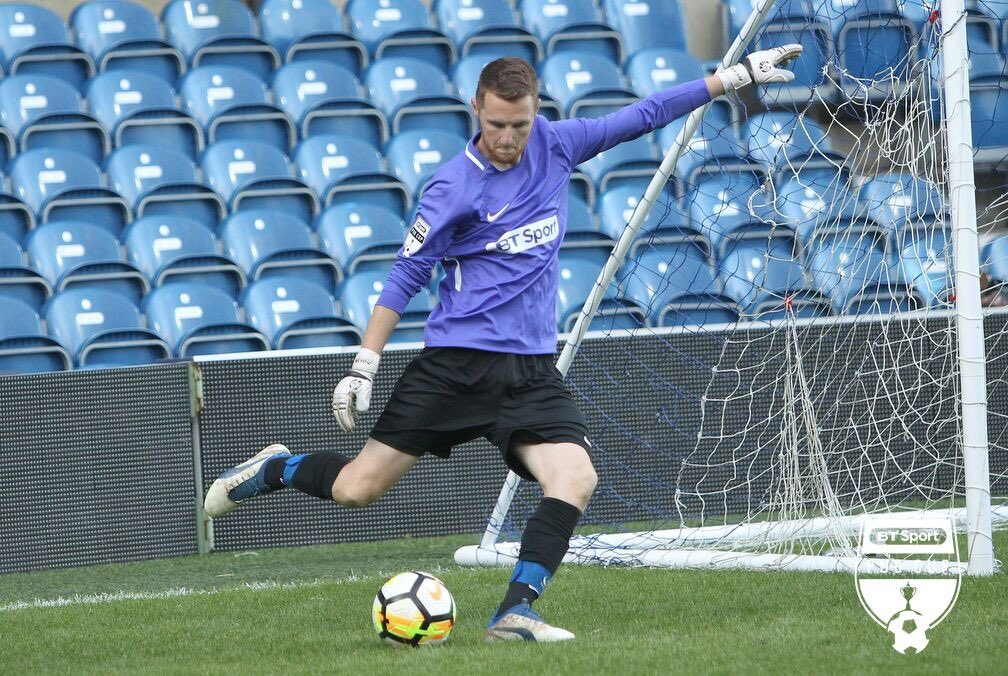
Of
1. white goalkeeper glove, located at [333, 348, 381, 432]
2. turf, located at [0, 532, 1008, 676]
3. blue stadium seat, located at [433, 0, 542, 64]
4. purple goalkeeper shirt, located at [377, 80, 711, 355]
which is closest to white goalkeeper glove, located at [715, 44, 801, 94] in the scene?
purple goalkeeper shirt, located at [377, 80, 711, 355]

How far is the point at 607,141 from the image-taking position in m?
4.73

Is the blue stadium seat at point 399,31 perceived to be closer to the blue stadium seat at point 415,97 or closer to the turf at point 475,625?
the blue stadium seat at point 415,97

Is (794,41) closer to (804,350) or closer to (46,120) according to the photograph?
(804,350)

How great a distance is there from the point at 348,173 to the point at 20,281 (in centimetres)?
252

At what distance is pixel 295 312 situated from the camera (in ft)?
29.6

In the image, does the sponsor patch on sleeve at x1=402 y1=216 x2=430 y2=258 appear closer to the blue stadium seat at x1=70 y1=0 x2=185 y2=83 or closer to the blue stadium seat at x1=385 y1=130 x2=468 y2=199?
the blue stadium seat at x1=385 y1=130 x2=468 y2=199

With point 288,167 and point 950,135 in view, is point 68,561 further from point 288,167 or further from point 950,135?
point 950,135

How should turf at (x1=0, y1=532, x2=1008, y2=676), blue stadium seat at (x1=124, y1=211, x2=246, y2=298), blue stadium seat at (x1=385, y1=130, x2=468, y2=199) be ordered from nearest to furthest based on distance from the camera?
turf at (x1=0, y1=532, x2=1008, y2=676) < blue stadium seat at (x1=124, y1=211, x2=246, y2=298) < blue stadium seat at (x1=385, y1=130, x2=468, y2=199)

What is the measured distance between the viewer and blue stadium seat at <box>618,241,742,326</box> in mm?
8680

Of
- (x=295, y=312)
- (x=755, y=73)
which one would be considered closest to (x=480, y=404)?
(x=755, y=73)

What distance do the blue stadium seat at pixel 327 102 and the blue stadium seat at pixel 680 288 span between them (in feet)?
8.23

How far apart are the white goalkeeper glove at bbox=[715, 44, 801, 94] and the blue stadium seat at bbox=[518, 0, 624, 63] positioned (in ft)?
22.0

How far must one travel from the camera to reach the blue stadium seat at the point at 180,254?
9.23 metres

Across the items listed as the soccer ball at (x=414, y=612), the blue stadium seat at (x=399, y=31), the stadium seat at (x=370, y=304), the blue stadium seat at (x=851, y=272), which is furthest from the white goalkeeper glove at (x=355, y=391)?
the blue stadium seat at (x=399, y=31)
